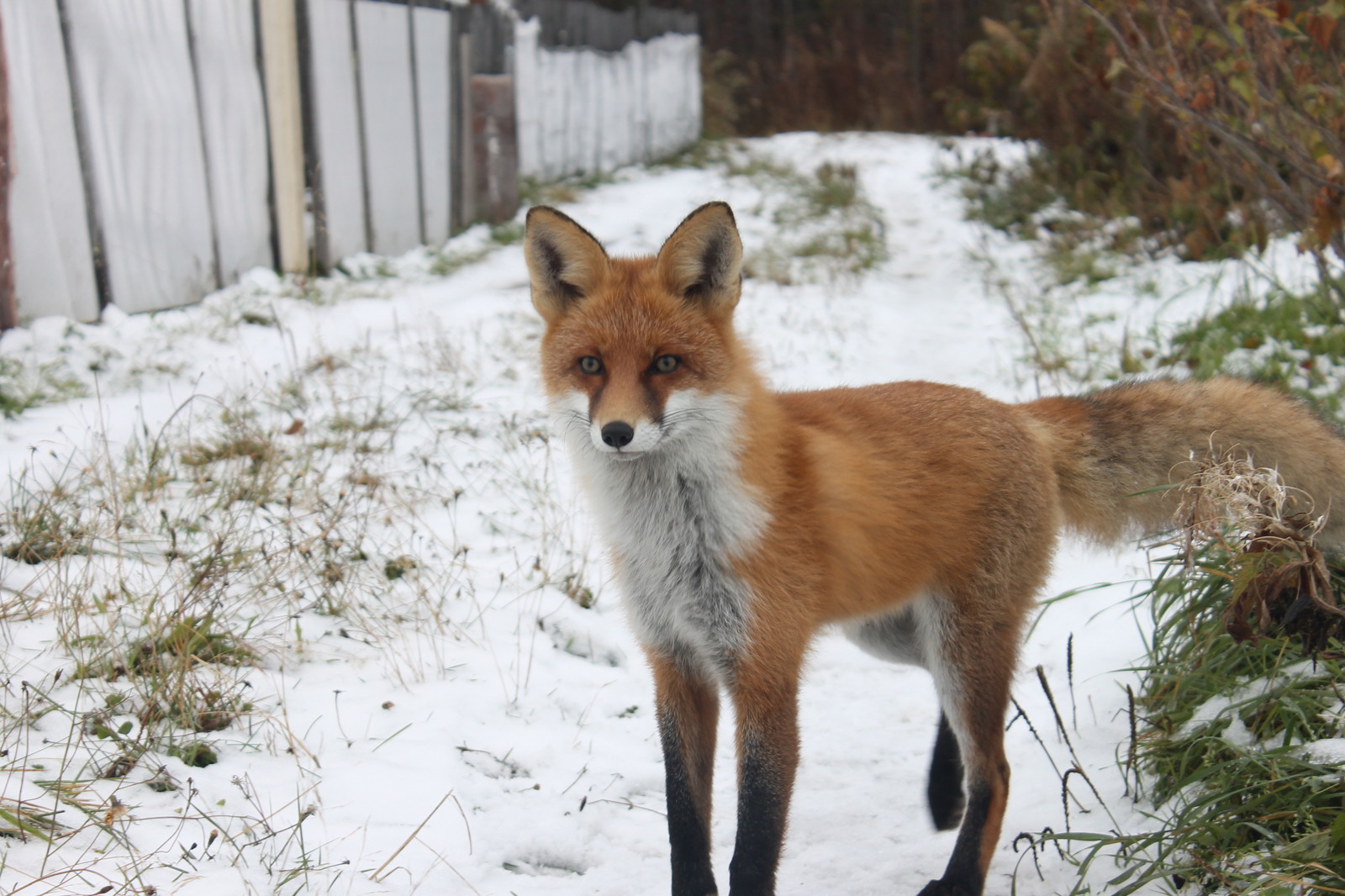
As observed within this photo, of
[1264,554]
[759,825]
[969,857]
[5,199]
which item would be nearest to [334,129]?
[5,199]

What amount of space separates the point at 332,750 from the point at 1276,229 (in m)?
6.77

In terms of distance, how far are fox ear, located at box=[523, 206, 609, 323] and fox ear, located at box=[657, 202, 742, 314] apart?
0.61 ft

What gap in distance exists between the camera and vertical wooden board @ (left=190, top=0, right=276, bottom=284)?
6250mm

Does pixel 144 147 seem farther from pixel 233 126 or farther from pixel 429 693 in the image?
pixel 429 693

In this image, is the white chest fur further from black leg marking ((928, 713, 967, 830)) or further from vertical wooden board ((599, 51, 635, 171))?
vertical wooden board ((599, 51, 635, 171))

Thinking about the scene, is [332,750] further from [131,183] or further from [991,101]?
[991,101]

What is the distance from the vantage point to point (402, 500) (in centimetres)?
416

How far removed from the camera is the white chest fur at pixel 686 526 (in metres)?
2.47

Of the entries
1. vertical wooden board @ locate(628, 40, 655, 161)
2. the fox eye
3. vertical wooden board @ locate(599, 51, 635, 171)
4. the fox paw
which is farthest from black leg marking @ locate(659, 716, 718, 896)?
vertical wooden board @ locate(628, 40, 655, 161)

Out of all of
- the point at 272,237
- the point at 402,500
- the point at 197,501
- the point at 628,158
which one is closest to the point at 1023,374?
the point at 402,500

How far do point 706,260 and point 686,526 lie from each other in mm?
681

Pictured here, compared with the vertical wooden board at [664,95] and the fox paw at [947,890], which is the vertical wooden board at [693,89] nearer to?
the vertical wooden board at [664,95]

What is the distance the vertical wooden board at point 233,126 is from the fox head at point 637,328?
4595 millimetres

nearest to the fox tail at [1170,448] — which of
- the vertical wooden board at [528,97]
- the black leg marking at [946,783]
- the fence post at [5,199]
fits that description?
the black leg marking at [946,783]
